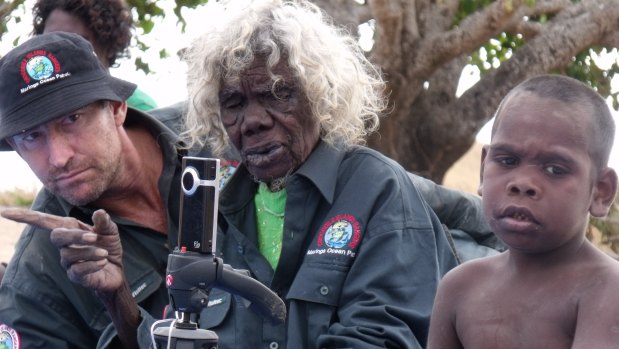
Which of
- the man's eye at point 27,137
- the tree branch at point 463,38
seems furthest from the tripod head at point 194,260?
the tree branch at point 463,38

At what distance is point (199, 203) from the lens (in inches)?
112

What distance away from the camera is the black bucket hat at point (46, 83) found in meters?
4.04

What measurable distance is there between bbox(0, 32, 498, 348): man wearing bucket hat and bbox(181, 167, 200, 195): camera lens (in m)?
1.05

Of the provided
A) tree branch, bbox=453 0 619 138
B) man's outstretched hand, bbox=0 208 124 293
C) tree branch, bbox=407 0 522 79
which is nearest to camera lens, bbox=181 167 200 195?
man's outstretched hand, bbox=0 208 124 293

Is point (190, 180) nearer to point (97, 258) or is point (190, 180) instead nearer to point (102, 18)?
point (97, 258)

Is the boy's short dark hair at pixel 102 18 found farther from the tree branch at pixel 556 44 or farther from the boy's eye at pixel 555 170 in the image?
the boy's eye at pixel 555 170

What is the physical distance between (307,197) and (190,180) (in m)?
0.97

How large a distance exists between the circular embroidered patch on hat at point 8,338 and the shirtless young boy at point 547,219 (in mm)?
1672

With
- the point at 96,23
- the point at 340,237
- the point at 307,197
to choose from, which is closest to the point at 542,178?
the point at 340,237

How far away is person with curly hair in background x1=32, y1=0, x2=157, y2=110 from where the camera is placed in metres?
5.54

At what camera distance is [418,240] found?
12.2 ft

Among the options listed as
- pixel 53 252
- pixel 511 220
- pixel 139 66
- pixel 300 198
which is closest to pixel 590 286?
pixel 511 220

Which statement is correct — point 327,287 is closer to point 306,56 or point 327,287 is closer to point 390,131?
point 306,56

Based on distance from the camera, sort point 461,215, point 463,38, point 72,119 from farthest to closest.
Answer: point 463,38, point 461,215, point 72,119
